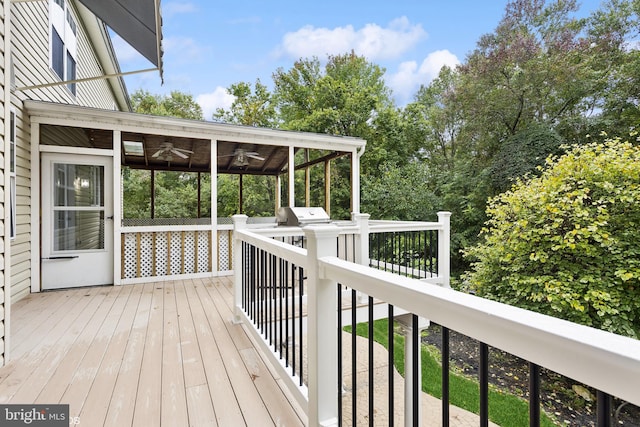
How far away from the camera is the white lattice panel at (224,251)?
588 centimetres

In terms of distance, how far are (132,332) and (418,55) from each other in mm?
25148

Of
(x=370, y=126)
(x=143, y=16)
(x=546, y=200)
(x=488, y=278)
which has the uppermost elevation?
(x=370, y=126)

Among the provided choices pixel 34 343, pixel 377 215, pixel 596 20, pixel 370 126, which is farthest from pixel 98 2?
pixel 596 20

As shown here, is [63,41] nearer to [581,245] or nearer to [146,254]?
[146,254]

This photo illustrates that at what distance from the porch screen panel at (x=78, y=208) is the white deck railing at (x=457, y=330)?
14.8 feet

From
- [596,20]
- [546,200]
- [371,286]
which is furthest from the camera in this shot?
[596,20]

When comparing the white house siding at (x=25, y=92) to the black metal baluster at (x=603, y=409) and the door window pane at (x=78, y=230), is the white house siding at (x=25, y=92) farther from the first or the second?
the black metal baluster at (x=603, y=409)

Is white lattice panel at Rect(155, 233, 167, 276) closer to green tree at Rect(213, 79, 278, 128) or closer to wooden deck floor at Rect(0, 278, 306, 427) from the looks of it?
wooden deck floor at Rect(0, 278, 306, 427)

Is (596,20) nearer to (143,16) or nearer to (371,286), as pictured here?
(143,16)

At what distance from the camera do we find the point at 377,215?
12953 mm

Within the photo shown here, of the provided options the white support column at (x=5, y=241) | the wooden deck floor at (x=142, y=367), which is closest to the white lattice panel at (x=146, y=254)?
the wooden deck floor at (x=142, y=367)

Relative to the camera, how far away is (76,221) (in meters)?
4.77

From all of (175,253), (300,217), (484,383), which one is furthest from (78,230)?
(484,383)

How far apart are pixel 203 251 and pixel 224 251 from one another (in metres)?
0.40
